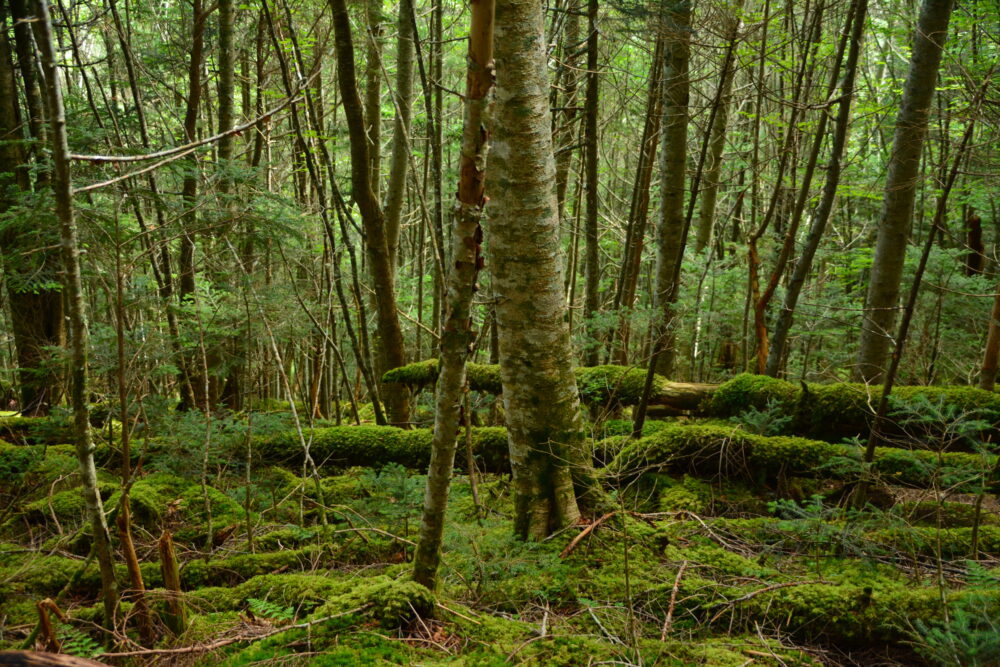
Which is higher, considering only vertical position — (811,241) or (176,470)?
(811,241)

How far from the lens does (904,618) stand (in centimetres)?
270

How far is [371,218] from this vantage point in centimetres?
598

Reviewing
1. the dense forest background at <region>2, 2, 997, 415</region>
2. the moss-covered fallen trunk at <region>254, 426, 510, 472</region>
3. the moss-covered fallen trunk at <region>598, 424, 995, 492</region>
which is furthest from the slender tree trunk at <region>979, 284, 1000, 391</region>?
the moss-covered fallen trunk at <region>254, 426, 510, 472</region>

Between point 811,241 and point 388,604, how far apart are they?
512 cm

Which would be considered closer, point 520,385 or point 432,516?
point 432,516

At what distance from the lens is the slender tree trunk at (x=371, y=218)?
16.7ft

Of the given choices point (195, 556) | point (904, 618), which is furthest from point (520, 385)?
point (195, 556)

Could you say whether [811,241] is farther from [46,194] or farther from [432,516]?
[46,194]

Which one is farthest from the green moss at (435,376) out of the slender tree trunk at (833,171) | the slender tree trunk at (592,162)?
the slender tree trunk at (833,171)

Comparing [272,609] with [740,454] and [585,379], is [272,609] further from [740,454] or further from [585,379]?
[585,379]

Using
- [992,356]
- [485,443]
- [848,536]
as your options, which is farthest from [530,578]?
[992,356]

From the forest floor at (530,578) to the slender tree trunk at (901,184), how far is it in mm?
2082

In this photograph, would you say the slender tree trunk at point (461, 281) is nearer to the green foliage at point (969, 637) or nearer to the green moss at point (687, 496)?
the green foliage at point (969, 637)

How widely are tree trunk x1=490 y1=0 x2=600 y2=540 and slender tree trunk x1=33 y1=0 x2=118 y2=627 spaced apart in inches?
79.0
